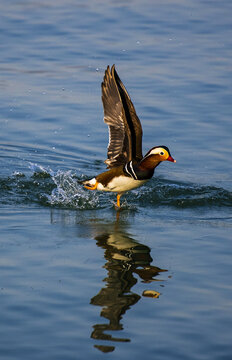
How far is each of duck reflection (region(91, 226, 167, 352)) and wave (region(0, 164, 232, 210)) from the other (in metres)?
1.41

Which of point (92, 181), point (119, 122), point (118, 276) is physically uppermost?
point (119, 122)

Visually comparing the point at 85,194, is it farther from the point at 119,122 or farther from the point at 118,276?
the point at 118,276

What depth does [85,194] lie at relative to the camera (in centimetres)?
1104

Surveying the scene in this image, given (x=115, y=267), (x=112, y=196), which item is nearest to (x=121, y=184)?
(x=112, y=196)

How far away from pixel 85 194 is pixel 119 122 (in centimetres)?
133

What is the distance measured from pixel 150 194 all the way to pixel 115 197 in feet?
1.84

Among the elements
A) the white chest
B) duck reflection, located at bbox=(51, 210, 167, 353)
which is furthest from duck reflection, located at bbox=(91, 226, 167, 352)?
the white chest

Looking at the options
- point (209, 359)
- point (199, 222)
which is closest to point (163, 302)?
point (209, 359)

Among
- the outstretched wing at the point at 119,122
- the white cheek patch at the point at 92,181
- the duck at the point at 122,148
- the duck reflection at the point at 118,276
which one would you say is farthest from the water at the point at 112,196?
the outstretched wing at the point at 119,122

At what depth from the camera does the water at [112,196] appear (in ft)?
22.1

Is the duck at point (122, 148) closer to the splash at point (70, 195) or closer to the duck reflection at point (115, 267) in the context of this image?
the splash at point (70, 195)

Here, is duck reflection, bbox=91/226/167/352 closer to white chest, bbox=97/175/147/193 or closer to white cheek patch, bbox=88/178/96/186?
white chest, bbox=97/175/147/193

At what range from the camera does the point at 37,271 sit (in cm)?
785

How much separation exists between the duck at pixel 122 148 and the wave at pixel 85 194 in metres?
0.31
